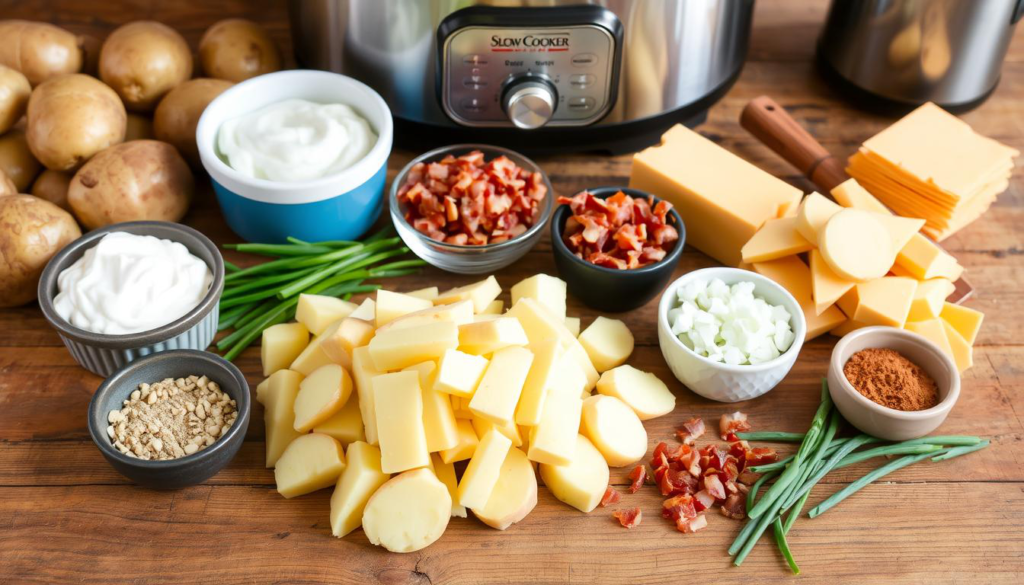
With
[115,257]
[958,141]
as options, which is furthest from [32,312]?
[958,141]

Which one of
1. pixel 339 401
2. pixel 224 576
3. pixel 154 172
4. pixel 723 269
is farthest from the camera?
pixel 154 172

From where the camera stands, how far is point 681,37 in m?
1.80

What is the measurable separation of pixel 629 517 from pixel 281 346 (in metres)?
0.67

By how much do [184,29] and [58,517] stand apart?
4.83ft

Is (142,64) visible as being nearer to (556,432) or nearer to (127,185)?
(127,185)

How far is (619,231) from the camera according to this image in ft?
5.38

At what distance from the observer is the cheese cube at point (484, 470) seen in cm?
131

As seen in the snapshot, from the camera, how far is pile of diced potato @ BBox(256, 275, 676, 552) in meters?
1.32

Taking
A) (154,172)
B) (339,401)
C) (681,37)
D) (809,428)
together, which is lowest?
(809,428)

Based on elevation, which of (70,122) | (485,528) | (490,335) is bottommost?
(485,528)

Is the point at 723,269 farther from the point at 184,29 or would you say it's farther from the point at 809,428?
the point at 184,29

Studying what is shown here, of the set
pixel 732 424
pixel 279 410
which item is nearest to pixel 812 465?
pixel 732 424

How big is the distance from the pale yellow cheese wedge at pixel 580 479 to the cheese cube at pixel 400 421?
201mm

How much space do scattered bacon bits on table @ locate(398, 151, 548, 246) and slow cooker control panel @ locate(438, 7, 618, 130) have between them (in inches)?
4.9
